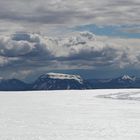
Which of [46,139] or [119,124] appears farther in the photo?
[119,124]

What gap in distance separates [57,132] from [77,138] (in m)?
5.76

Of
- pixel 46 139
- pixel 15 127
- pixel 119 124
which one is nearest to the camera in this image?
pixel 46 139

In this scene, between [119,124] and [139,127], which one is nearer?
[139,127]

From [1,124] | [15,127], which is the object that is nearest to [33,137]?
[15,127]

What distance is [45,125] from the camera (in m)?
60.4

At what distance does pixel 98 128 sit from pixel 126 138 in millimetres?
10098

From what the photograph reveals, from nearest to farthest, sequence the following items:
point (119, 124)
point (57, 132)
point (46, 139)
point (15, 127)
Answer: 1. point (46, 139)
2. point (57, 132)
3. point (15, 127)
4. point (119, 124)

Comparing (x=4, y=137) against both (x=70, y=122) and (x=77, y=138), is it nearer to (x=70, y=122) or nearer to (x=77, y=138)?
(x=77, y=138)

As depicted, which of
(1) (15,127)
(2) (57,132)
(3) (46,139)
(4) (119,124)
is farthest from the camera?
(4) (119,124)

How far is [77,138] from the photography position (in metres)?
47.3

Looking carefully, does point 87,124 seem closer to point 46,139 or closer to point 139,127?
point 139,127

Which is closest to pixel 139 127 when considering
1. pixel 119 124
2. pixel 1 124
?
pixel 119 124

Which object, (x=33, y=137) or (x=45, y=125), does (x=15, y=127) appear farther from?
(x=33, y=137)

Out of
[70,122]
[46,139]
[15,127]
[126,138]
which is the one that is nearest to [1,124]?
[15,127]
